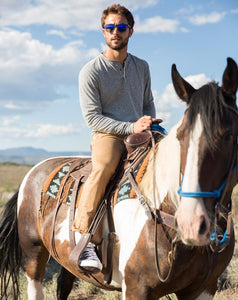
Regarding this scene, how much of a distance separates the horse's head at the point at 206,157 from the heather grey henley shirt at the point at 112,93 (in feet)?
3.67

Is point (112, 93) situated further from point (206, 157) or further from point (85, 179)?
point (206, 157)

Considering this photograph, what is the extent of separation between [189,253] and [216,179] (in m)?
0.77

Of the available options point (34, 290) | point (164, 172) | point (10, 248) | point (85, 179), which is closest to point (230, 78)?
point (164, 172)

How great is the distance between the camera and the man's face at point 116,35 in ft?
12.0

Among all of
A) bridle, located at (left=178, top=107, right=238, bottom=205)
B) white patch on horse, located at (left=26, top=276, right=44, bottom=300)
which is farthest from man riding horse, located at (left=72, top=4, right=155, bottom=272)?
white patch on horse, located at (left=26, top=276, right=44, bottom=300)

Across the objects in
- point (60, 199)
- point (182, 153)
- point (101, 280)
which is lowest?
point (101, 280)

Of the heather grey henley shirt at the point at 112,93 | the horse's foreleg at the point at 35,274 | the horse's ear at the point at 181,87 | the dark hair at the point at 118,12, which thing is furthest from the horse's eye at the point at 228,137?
the horse's foreleg at the point at 35,274

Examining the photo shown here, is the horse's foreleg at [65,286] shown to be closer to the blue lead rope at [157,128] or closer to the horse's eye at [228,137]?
the blue lead rope at [157,128]

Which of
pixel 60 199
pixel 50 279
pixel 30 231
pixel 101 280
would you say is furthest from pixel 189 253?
pixel 50 279

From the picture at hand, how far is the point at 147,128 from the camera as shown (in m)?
3.28

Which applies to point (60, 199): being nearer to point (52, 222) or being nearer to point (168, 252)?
point (52, 222)

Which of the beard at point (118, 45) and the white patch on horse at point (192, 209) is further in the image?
the beard at point (118, 45)

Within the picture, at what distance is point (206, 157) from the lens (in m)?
2.28

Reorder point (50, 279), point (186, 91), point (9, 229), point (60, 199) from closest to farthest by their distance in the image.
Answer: point (186, 91), point (60, 199), point (9, 229), point (50, 279)
